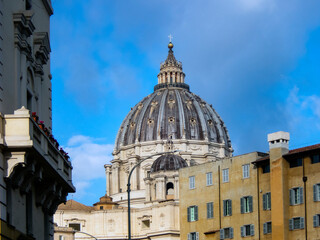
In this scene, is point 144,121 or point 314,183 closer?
point 314,183

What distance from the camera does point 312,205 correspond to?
62312 mm

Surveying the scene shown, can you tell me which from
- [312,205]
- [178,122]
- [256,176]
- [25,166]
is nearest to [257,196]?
[256,176]

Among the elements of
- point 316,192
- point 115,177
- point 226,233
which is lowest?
point 226,233

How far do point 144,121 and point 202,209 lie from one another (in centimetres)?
12158

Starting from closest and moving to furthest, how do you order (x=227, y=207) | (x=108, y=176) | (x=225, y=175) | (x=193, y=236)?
(x=227, y=207) → (x=225, y=175) → (x=193, y=236) → (x=108, y=176)

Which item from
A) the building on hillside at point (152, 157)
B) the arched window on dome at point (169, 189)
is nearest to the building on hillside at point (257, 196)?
the building on hillside at point (152, 157)

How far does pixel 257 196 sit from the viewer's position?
6788 centimetres

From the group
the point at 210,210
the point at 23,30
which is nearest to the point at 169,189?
the point at 210,210

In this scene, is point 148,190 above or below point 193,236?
above

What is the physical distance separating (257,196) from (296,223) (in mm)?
5356

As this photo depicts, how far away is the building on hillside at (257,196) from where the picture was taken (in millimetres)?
62812

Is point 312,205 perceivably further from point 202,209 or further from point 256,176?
point 202,209

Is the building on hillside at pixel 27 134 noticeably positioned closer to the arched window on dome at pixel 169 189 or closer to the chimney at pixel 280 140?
the chimney at pixel 280 140

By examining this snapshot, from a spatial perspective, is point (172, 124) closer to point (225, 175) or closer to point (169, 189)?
point (169, 189)
